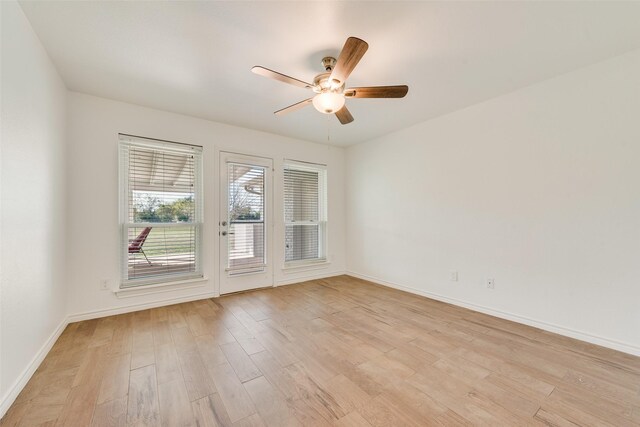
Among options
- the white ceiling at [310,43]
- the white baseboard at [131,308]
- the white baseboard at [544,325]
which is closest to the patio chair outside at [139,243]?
the white baseboard at [131,308]

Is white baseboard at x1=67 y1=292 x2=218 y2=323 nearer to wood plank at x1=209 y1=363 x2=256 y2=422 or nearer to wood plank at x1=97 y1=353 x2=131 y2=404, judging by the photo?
wood plank at x1=97 y1=353 x2=131 y2=404

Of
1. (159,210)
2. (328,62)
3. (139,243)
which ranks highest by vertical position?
(328,62)

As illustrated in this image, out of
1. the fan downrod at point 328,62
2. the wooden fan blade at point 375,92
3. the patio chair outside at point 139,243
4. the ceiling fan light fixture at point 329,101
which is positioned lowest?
the patio chair outside at point 139,243

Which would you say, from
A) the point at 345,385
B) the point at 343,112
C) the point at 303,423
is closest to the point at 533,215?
the point at 343,112

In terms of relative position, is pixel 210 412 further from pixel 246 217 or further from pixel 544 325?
pixel 544 325

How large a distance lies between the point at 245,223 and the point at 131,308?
1.70m

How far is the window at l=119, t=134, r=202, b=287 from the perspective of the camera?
10.1 ft

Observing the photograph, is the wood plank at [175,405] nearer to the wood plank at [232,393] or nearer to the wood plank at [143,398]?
the wood plank at [143,398]

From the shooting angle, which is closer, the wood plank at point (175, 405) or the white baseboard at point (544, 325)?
the wood plank at point (175, 405)

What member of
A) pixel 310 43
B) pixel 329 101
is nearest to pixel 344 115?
pixel 329 101

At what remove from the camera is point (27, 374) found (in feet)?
5.84

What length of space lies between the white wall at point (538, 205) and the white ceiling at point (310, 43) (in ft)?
1.22

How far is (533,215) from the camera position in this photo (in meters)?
2.66

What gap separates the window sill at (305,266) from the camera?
4309mm
